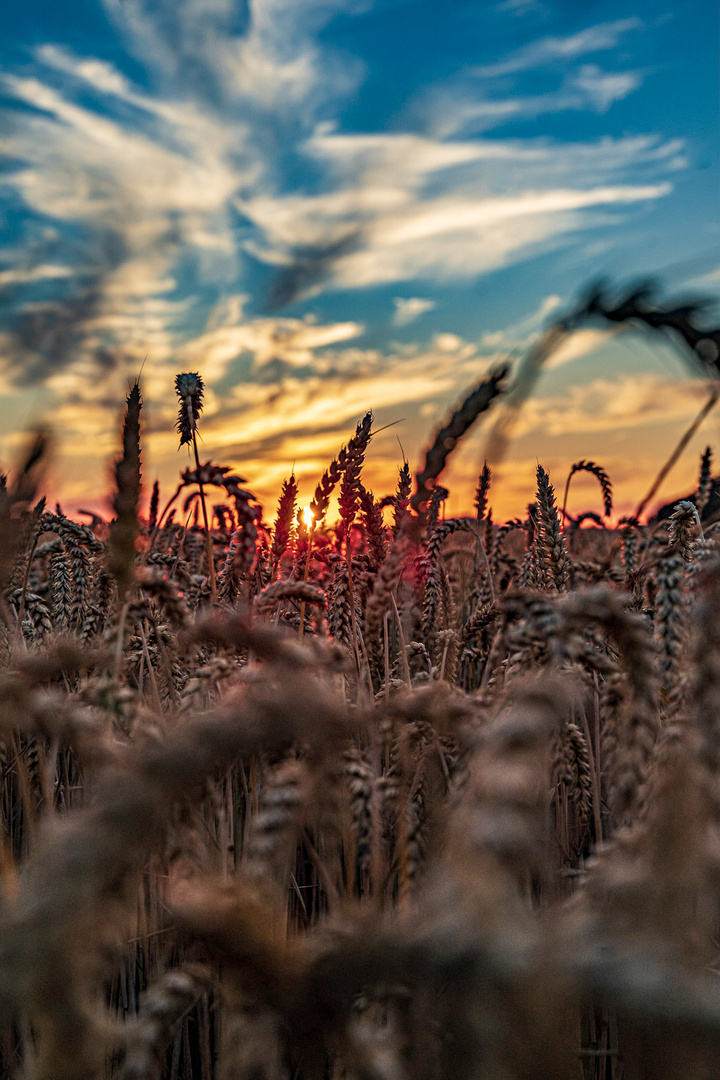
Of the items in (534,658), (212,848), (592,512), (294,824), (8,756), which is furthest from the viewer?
(592,512)

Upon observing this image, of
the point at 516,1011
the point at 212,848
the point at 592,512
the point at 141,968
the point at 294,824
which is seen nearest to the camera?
the point at 516,1011

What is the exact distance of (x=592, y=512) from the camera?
8.73 meters

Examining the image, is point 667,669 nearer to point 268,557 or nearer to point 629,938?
point 629,938

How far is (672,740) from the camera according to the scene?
4.01 feet

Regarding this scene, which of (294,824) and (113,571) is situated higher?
(113,571)

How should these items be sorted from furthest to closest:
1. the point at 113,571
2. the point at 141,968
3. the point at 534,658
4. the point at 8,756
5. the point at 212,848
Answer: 1. the point at 8,756
2. the point at 141,968
3. the point at 212,848
4. the point at 534,658
5. the point at 113,571

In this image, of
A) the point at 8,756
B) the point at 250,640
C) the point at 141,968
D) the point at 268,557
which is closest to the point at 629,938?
the point at 250,640

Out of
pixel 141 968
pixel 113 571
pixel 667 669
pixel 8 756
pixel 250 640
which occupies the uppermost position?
pixel 113 571

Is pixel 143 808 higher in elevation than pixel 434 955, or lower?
higher

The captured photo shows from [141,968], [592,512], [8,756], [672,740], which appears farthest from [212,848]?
[592,512]

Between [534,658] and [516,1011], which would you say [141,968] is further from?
[516,1011]

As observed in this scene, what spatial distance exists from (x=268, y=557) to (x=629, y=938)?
7.76 feet

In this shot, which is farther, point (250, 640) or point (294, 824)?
point (250, 640)

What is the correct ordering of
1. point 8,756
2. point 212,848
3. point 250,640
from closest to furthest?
point 250,640
point 212,848
point 8,756
